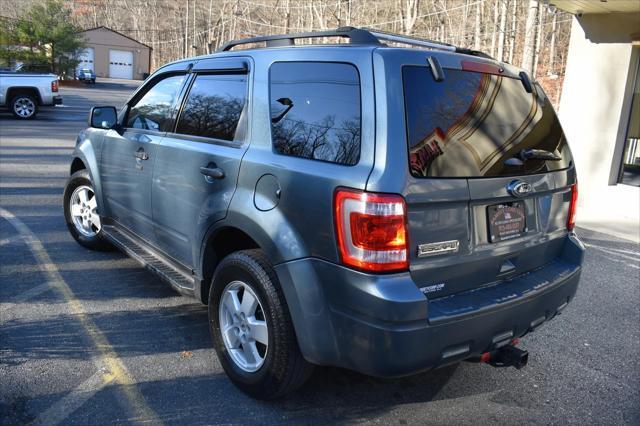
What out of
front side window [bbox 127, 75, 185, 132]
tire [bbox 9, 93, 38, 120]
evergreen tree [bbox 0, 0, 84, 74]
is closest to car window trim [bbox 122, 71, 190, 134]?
front side window [bbox 127, 75, 185, 132]

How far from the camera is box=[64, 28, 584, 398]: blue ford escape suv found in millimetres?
2559

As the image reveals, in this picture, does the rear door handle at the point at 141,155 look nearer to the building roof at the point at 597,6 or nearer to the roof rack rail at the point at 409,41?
the roof rack rail at the point at 409,41

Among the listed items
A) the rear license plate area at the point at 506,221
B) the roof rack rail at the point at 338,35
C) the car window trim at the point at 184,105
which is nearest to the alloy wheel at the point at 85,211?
the car window trim at the point at 184,105

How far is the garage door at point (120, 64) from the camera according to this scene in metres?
72.4

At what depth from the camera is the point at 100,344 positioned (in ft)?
12.2

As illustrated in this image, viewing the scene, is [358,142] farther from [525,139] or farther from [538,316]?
[538,316]

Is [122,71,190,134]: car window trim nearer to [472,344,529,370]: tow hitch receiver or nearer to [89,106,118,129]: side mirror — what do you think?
[89,106,118,129]: side mirror

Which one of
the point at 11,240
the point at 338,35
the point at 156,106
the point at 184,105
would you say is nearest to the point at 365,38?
the point at 338,35

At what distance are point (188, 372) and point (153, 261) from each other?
3.57 ft

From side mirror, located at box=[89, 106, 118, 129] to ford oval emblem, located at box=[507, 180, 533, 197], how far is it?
135 inches

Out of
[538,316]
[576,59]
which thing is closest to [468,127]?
[538,316]

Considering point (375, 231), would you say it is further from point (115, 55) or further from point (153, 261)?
point (115, 55)

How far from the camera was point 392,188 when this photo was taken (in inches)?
99.3

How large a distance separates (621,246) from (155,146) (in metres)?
5.94
